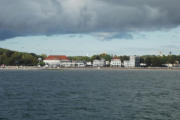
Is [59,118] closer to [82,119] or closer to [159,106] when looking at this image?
[82,119]

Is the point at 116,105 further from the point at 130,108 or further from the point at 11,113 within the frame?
the point at 11,113

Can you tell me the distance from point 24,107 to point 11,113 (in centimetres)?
395

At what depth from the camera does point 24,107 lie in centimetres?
3703

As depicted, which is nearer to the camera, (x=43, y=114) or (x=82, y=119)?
(x=82, y=119)

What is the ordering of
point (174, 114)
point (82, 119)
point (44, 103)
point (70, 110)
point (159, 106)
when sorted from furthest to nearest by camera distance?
point (44, 103) → point (159, 106) → point (70, 110) → point (174, 114) → point (82, 119)

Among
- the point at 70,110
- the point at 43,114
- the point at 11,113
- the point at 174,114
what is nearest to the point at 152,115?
the point at 174,114

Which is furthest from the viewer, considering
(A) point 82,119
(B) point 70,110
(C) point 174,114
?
(B) point 70,110

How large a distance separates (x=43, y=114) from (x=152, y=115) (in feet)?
37.0

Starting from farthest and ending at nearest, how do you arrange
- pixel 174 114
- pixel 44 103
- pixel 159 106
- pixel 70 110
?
pixel 44 103, pixel 159 106, pixel 70 110, pixel 174 114

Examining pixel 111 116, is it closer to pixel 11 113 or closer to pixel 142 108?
pixel 142 108

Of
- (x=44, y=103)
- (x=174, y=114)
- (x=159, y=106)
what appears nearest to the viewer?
(x=174, y=114)

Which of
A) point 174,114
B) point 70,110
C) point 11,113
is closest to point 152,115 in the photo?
point 174,114

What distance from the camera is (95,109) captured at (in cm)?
3541

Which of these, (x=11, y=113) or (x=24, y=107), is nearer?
(x=11, y=113)
